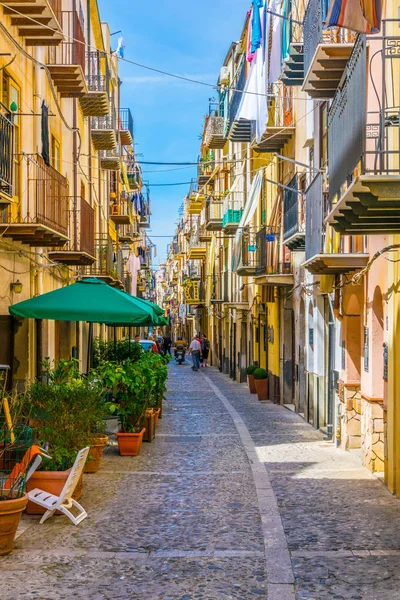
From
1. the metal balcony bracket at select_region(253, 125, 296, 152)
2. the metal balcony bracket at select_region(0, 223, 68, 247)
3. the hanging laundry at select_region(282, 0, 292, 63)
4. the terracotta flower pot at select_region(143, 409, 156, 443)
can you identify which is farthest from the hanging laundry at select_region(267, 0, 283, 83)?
the terracotta flower pot at select_region(143, 409, 156, 443)

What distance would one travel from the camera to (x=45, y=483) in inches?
357

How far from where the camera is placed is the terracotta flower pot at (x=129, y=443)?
43.4ft

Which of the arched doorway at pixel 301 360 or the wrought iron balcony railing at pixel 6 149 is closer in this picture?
the wrought iron balcony railing at pixel 6 149

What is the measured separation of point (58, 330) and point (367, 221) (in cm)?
1183

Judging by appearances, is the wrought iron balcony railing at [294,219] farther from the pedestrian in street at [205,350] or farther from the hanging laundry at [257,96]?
the pedestrian in street at [205,350]

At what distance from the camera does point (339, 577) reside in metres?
6.96

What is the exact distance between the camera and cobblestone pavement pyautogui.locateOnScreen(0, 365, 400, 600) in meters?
6.75

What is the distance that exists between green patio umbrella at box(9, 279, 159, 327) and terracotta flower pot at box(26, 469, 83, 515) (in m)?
4.24

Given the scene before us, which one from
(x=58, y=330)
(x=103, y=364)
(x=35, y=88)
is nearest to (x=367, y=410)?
(x=103, y=364)

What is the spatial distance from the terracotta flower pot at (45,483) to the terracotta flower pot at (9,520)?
141 centimetres

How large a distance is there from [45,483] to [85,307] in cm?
494

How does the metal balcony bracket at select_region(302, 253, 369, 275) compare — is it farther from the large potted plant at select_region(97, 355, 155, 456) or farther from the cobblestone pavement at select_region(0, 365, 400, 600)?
the large potted plant at select_region(97, 355, 155, 456)

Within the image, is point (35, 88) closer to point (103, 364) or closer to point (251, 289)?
point (103, 364)

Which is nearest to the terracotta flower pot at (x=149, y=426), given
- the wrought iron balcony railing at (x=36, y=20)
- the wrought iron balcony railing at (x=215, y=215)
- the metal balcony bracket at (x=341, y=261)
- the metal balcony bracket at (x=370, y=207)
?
the metal balcony bracket at (x=341, y=261)
